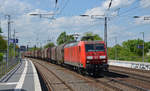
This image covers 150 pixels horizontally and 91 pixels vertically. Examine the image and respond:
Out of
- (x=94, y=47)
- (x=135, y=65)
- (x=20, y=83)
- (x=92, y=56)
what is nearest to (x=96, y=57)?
(x=92, y=56)

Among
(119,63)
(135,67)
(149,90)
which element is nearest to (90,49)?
(149,90)

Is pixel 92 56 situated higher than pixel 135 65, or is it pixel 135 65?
pixel 92 56

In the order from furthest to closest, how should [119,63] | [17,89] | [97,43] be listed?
[119,63] → [97,43] → [17,89]

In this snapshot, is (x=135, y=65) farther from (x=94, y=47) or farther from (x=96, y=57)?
(x=96, y=57)

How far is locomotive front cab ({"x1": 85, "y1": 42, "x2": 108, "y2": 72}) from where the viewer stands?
17125 mm

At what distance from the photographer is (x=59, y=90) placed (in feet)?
40.2

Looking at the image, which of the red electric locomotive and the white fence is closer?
the red electric locomotive

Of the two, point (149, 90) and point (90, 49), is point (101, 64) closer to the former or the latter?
point (90, 49)

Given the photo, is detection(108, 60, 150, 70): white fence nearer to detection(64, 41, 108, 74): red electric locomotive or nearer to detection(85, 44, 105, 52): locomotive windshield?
detection(85, 44, 105, 52): locomotive windshield

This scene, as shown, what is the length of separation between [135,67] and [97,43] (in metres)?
11.7

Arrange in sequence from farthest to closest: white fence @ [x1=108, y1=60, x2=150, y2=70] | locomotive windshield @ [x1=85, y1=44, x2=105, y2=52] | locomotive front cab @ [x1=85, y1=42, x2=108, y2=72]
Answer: white fence @ [x1=108, y1=60, x2=150, y2=70] → locomotive windshield @ [x1=85, y1=44, x2=105, y2=52] → locomotive front cab @ [x1=85, y1=42, x2=108, y2=72]

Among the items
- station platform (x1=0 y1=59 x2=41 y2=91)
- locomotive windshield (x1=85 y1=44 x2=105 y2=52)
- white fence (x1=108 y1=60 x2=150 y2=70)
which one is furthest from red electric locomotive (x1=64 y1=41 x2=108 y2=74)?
white fence (x1=108 y1=60 x2=150 y2=70)

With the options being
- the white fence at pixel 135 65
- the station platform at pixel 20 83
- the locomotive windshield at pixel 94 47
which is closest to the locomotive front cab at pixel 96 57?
the locomotive windshield at pixel 94 47

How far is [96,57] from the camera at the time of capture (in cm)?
1747
